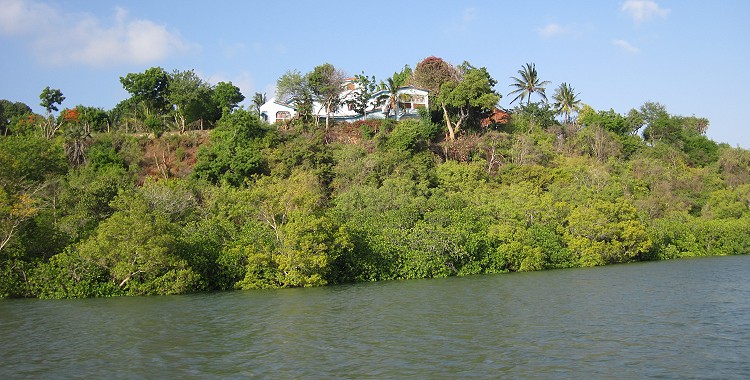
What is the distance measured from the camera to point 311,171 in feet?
171

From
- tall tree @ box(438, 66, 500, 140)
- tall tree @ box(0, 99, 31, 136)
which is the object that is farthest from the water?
tall tree @ box(0, 99, 31, 136)

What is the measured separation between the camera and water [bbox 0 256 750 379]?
15938mm

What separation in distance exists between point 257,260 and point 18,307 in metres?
11.2

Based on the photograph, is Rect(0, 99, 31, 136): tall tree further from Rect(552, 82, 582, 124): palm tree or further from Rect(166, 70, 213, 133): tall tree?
Rect(552, 82, 582, 124): palm tree

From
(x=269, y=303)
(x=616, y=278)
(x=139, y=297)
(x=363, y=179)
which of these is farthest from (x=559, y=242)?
(x=139, y=297)

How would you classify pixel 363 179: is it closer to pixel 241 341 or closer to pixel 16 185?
pixel 16 185

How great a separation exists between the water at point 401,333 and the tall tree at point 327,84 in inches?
1357

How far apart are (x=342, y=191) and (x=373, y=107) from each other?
1998 cm

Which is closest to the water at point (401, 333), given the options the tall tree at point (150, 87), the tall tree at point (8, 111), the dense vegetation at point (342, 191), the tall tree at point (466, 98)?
the dense vegetation at point (342, 191)

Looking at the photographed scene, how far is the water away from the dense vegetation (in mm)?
2745

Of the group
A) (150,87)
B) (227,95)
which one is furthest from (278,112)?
(150,87)

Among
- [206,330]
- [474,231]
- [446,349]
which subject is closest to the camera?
[446,349]

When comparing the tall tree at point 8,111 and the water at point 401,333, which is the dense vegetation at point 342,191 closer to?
the tall tree at point 8,111

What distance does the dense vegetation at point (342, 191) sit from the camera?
3297 cm
